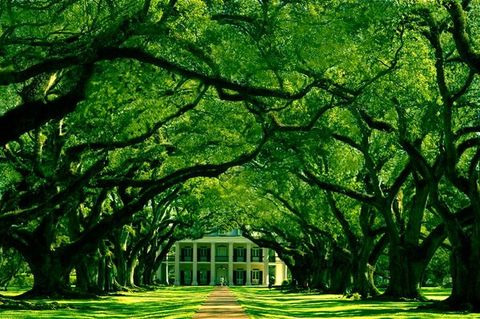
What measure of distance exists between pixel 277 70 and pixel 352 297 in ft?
76.6

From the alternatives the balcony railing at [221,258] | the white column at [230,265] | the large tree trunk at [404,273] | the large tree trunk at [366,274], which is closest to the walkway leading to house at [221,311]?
the large tree trunk at [404,273]

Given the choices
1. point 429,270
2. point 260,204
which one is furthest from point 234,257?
point 260,204

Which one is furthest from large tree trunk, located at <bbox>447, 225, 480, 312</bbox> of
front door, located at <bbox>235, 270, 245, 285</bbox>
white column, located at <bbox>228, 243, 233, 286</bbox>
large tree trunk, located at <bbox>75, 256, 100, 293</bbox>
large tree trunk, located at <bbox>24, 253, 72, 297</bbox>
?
front door, located at <bbox>235, 270, 245, 285</bbox>

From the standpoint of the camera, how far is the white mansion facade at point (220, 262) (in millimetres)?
124938

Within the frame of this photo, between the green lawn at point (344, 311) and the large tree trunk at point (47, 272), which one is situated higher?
the large tree trunk at point (47, 272)

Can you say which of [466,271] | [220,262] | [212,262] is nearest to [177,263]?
[212,262]

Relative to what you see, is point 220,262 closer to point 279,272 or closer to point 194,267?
point 194,267

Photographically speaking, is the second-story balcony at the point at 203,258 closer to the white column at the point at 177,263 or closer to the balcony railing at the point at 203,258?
the balcony railing at the point at 203,258

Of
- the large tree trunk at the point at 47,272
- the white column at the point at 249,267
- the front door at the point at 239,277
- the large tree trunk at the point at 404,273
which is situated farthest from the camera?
the front door at the point at 239,277

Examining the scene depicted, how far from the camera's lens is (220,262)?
126500mm

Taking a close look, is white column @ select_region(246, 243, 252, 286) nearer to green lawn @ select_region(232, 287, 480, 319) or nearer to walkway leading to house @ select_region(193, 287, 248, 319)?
green lawn @ select_region(232, 287, 480, 319)

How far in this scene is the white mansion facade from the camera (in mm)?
124938

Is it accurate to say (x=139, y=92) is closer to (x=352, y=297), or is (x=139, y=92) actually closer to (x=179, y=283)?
(x=352, y=297)

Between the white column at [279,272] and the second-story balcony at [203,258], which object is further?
the white column at [279,272]
